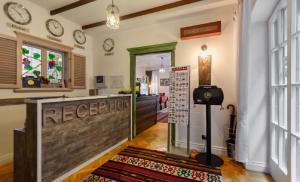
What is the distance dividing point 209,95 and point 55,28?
3473 millimetres

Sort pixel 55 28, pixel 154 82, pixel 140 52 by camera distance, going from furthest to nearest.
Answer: pixel 154 82, pixel 140 52, pixel 55 28

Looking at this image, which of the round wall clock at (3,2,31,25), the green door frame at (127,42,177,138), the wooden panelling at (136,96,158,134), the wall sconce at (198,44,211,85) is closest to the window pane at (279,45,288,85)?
the wall sconce at (198,44,211,85)

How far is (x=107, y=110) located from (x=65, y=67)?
1724 millimetres

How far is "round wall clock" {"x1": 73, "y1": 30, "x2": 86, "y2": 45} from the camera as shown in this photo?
3.61 meters

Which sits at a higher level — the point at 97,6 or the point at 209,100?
the point at 97,6

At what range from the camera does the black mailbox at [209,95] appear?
7.75 feet

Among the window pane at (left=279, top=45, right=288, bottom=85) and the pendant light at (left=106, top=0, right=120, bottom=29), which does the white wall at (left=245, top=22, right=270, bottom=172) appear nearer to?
the window pane at (left=279, top=45, right=288, bottom=85)

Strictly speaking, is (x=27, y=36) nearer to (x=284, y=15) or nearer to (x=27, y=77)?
Result: (x=27, y=77)

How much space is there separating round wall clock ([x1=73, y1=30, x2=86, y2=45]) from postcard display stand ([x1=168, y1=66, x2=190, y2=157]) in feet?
8.46

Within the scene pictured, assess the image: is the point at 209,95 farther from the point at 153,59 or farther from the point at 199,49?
the point at 153,59

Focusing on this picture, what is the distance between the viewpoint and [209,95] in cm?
240

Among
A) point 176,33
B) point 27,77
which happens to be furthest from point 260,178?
point 27,77

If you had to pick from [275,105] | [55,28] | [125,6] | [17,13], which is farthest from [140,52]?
[275,105]

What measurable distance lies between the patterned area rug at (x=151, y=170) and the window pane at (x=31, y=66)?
6.94 feet
